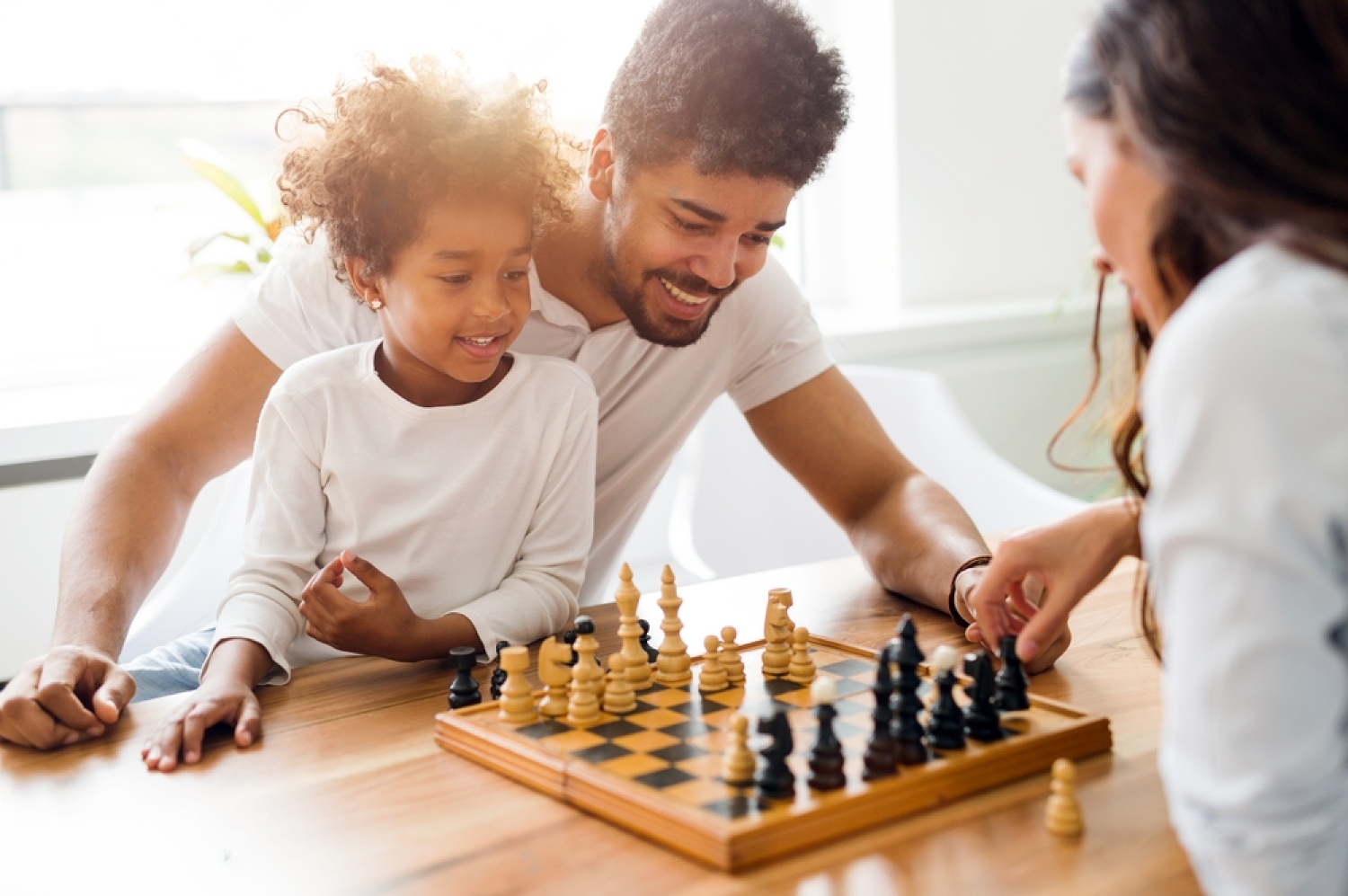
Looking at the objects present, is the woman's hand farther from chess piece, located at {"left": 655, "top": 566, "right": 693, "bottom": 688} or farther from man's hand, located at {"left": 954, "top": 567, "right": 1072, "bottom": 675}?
chess piece, located at {"left": 655, "top": 566, "right": 693, "bottom": 688}

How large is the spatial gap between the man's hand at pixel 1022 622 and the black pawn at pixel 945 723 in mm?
216

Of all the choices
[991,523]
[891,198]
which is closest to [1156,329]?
[991,523]

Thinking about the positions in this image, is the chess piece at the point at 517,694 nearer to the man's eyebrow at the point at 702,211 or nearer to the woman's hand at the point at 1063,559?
the woman's hand at the point at 1063,559

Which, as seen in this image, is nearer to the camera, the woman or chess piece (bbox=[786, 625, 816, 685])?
the woman

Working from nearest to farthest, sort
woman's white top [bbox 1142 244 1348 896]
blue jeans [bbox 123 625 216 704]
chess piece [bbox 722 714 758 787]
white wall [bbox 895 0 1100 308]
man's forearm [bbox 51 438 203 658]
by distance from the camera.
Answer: woman's white top [bbox 1142 244 1348 896], chess piece [bbox 722 714 758 787], man's forearm [bbox 51 438 203 658], blue jeans [bbox 123 625 216 704], white wall [bbox 895 0 1100 308]

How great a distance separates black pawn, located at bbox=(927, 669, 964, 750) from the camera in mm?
1092

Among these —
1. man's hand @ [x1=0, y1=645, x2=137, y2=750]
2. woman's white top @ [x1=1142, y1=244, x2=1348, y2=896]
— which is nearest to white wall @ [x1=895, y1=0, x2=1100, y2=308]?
man's hand @ [x1=0, y1=645, x2=137, y2=750]

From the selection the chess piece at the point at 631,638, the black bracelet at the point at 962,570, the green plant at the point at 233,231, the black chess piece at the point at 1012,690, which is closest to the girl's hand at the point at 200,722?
the chess piece at the point at 631,638

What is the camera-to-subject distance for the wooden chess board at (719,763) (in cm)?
96

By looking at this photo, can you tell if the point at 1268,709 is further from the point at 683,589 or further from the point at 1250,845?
the point at 683,589

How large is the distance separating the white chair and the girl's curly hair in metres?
1.23

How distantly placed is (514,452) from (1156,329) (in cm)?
90

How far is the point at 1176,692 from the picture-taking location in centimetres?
74

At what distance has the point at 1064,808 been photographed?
981 millimetres
